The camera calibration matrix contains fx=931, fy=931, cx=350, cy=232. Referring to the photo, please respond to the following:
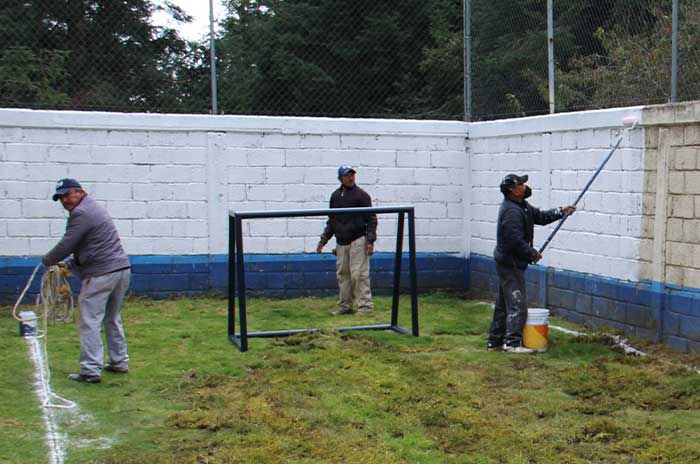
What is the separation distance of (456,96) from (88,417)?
8.21 metres

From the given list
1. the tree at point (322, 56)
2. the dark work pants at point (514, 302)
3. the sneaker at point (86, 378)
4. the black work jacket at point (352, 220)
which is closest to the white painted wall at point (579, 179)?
the dark work pants at point (514, 302)

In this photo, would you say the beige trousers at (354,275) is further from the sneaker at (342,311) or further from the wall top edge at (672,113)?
the wall top edge at (672,113)

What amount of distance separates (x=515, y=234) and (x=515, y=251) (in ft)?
0.56

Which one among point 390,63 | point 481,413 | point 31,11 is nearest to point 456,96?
point 390,63

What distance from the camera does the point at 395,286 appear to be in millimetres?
9945

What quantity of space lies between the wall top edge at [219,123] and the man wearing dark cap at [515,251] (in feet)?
12.3

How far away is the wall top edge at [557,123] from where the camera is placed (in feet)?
30.9

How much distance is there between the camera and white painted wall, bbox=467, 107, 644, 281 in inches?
367

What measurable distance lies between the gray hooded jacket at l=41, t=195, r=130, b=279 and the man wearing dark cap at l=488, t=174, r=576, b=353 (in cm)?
348

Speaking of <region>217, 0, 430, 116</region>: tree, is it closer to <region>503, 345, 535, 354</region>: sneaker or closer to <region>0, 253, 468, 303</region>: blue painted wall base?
<region>0, 253, 468, 303</region>: blue painted wall base

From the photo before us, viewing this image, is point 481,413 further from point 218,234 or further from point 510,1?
point 510,1

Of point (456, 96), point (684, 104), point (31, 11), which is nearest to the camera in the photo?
point (684, 104)

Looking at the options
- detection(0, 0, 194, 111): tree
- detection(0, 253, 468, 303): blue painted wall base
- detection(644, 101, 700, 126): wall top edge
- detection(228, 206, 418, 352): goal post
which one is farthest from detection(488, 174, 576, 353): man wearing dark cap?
detection(0, 0, 194, 111): tree

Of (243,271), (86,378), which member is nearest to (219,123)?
(243,271)
